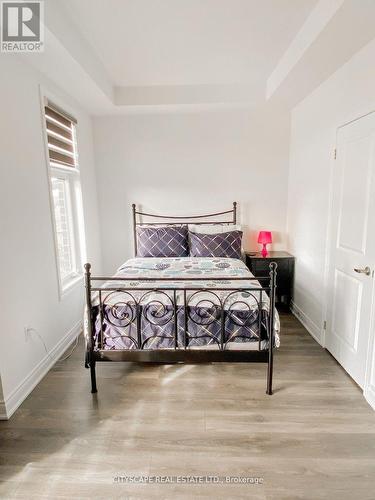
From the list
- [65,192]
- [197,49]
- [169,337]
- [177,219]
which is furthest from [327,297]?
[65,192]

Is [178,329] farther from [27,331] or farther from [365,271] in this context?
[365,271]

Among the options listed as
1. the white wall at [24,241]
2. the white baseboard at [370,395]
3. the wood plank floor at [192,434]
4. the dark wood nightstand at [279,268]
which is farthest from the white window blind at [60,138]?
the white baseboard at [370,395]

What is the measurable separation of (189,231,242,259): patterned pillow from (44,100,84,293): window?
1.39m

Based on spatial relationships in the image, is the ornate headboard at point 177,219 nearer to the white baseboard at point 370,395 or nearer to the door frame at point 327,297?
the door frame at point 327,297

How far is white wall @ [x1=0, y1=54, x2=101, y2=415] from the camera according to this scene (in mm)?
1941

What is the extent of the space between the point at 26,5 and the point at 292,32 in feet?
6.18

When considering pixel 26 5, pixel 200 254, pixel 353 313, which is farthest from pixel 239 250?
pixel 26 5

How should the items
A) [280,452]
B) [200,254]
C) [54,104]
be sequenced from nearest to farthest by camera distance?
1. [280,452]
2. [54,104]
3. [200,254]

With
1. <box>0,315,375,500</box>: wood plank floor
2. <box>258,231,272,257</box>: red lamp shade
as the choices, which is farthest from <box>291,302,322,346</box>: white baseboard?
<box>258,231,272,257</box>: red lamp shade

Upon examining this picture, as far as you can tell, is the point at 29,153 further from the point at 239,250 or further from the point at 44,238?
the point at 239,250

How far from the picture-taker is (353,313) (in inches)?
89.7

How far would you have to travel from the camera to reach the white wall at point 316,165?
85.1 inches

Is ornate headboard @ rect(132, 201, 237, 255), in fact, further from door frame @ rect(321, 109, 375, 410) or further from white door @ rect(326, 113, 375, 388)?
white door @ rect(326, 113, 375, 388)

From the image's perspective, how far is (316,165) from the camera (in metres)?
2.95
